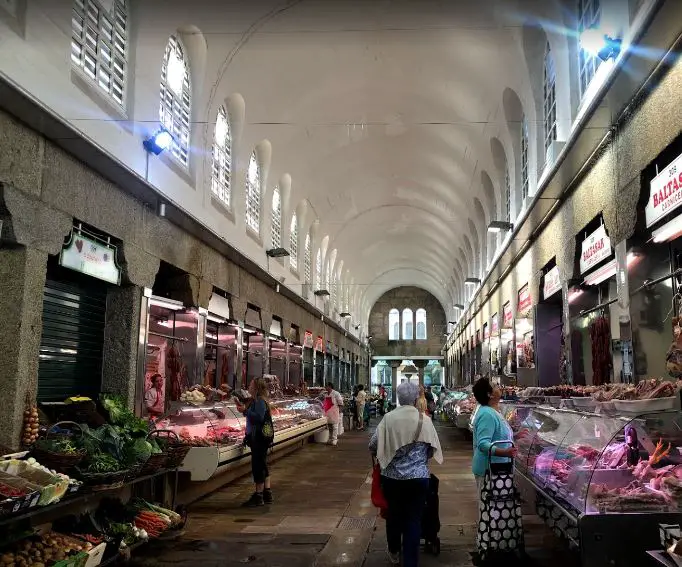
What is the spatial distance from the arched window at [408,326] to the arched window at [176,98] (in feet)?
106

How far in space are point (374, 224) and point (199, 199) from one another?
15216 mm

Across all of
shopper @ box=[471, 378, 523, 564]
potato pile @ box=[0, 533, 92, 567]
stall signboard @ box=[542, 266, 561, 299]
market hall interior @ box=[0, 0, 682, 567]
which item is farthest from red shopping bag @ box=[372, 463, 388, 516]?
stall signboard @ box=[542, 266, 561, 299]

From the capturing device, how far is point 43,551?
4.38 m

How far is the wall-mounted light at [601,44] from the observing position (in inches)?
233

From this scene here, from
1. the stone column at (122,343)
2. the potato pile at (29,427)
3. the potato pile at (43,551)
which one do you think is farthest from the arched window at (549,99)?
the potato pile at (43,551)

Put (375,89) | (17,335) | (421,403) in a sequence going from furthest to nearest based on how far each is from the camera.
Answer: (375,89)
(421,403)
(17,335)

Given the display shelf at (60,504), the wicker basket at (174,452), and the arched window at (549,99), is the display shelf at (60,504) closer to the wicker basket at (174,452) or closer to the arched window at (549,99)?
the wicker basket at (174,452)

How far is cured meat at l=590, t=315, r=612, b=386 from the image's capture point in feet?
25.6

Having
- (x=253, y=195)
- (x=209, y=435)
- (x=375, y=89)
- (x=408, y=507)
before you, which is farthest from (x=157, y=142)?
(x=375, y=89)

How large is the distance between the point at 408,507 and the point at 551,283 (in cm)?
669

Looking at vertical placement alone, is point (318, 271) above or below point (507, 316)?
above

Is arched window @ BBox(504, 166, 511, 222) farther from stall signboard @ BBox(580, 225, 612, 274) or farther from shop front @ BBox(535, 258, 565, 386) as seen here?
stall signboard @ BBox(580, 225, 612, 274)

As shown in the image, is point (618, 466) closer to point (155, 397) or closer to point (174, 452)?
point (174, 452)

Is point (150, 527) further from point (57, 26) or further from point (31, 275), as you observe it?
point (57, 26)
